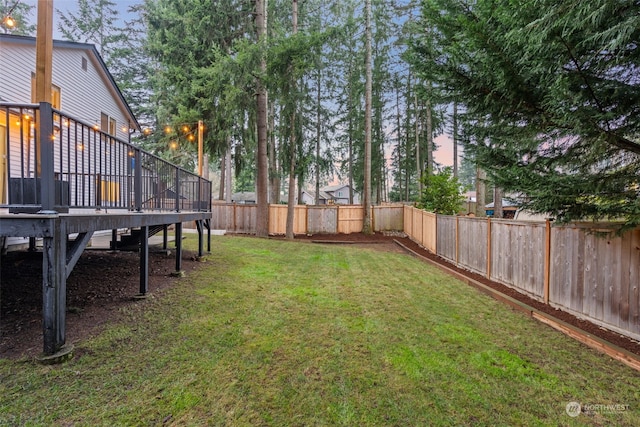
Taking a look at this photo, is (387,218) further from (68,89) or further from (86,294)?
(68,89)

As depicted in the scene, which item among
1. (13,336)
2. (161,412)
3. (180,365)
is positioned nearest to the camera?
(161,412)

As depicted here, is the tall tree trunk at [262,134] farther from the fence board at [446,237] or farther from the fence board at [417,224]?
the fence board at [446,237]

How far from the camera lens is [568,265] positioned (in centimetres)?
401

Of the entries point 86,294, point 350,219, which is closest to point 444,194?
point 350,219

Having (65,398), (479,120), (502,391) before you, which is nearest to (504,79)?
(479,120)

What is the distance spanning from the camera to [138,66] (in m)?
20.3

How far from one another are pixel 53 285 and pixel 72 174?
10.8ft

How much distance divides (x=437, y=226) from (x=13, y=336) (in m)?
9.41

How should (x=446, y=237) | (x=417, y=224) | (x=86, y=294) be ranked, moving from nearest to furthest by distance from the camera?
(x=86, y=294) < (x=446, y=237) < (x=417, y=224)

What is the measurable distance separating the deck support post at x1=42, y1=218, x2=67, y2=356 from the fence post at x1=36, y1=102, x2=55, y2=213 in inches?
6.9

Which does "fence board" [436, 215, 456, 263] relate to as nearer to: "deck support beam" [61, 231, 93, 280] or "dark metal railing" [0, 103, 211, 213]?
"dark metal railing" [0, 103, 211, 213]

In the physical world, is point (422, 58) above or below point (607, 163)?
above

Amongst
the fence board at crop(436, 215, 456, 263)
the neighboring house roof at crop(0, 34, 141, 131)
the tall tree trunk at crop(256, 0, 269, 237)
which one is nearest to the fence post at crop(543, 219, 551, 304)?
the fence board at crop(436, 215, 456, 263)

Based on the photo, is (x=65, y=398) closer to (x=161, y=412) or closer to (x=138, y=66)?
→ (x=161, y=412)
